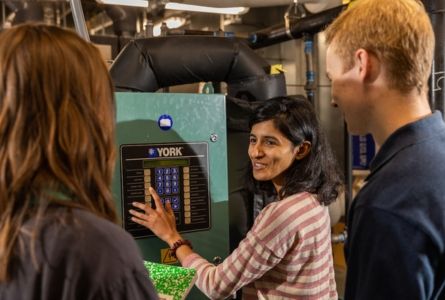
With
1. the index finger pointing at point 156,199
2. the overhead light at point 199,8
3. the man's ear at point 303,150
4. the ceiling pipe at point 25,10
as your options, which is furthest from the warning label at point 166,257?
the ceiling pipe at point 25,10

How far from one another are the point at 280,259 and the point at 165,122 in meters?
0.58

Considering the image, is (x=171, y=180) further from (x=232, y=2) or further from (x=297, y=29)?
(x=297, y=29)

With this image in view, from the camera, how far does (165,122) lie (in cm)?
151

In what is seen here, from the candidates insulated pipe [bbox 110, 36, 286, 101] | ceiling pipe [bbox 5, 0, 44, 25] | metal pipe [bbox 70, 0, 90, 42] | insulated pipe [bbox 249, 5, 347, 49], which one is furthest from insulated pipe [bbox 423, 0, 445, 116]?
ceiling pipe [bbox 5, 0, 44, 25]

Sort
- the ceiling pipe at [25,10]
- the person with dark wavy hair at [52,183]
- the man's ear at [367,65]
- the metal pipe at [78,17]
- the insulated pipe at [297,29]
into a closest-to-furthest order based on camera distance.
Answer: the person with dark wavy hair at [52,183], the man's ear at [367,65], the metal pipe at [78,17], the insulated pipe at [297,29], the ceiling pipe at [25,10]

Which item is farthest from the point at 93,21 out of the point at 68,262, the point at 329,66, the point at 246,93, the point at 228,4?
the point at 68,262

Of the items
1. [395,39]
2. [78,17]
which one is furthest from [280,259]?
[78,17]

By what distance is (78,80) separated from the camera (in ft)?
2.36

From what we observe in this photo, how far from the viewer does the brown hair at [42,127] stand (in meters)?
0.68

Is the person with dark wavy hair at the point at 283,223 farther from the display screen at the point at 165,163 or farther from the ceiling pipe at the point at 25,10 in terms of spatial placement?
the ceiling pipe at the point at 25,10

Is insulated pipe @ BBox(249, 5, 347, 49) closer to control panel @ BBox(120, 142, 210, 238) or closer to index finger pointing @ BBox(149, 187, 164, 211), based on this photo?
control panel @ BBox(120, 142, 210, 238)

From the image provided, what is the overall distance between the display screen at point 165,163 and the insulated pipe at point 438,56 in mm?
1092

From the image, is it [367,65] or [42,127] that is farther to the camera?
[367,65]

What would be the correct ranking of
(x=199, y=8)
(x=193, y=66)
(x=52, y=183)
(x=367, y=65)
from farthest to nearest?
(x=199, y=8) < (x=193, y=66) < (x=367, y=65) < (x=52, y=183)
